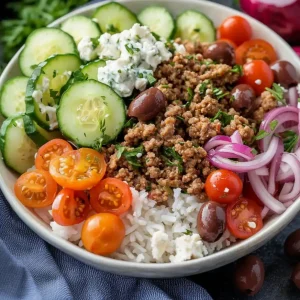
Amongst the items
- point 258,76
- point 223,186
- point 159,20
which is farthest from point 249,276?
point 159,20

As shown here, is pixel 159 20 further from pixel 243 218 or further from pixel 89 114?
pixel 243 218

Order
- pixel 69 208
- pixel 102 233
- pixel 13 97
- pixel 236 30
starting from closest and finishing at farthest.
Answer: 1. pixel 102 233
2. pixel 69 208
3. pixel 13 97
4. pixel 236 30

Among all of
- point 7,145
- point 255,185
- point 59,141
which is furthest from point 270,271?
point 7,145

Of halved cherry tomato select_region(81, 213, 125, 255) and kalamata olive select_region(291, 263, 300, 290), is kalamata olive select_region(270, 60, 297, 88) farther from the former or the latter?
halved cherry tomato select_region(81, 213, 125, 255)

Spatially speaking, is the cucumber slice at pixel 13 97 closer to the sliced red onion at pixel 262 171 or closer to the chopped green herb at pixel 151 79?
the chopped green herb at pixel 151 79

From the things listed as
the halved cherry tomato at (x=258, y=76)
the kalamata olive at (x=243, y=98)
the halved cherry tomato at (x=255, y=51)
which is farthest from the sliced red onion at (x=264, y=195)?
the halved cherry tomato at (x=255, y=51)

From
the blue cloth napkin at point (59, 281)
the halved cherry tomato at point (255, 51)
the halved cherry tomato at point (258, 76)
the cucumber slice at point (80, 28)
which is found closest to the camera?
the blue cloth napkin at point (59, 281)
